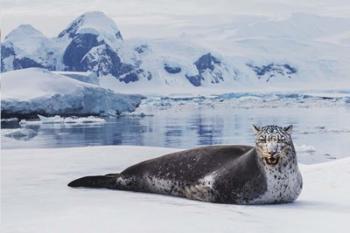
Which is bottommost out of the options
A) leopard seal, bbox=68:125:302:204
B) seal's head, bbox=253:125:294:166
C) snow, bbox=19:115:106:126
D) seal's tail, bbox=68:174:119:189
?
snow, bbox=19:115:106:126

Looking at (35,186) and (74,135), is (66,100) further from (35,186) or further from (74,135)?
(35,186)

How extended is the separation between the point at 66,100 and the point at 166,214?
28725 millimetres

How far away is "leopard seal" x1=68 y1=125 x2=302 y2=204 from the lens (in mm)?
3736

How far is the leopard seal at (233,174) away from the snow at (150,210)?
0.39 ft

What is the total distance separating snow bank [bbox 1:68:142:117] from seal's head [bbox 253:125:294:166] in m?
26.9

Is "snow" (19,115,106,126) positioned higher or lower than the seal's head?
lower

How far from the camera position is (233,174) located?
3.89 metres

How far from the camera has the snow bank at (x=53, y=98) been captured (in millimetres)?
30281

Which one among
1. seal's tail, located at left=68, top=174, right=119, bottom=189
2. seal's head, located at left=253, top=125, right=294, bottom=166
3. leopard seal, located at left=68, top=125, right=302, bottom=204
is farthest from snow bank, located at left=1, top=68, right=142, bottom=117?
seal's head, located at left=253, top=125, right=294, bottom=166

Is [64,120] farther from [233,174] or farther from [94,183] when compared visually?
[233,174]

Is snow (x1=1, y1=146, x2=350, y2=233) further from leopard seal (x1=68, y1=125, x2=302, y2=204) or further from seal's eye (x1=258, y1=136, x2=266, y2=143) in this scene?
seal's eye (x1=258, y1=136, x2=266, y2=143)

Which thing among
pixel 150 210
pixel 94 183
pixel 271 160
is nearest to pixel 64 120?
pixel 94 183

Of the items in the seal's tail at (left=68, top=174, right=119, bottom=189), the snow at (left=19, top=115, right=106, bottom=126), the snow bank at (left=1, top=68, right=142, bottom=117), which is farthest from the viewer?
the snow bank at (left=1, top=68, right=142, bottom=117)

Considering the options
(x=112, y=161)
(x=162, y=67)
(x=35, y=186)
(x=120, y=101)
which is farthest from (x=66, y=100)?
(x=162, y=67)
